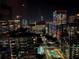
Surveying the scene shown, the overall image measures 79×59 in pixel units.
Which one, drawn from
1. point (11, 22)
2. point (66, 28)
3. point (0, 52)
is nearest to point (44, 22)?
point (66, 28)

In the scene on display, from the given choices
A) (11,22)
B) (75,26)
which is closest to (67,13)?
(75,26)

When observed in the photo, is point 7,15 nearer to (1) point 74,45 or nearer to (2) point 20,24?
(2) point 20,24

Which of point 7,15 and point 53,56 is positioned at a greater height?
point 7,15

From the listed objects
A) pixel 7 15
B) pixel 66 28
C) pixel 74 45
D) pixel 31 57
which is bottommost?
pixel 31 57

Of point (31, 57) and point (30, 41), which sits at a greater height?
point (30, 41)

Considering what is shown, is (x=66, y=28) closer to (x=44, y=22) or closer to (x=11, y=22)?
(x=44, y=22)

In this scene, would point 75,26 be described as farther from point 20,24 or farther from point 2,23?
point 2,23

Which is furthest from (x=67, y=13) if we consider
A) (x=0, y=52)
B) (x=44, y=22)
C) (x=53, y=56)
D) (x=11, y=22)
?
(x=0, y=52)

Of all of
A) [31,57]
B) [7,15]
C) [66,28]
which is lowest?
[31,57]
